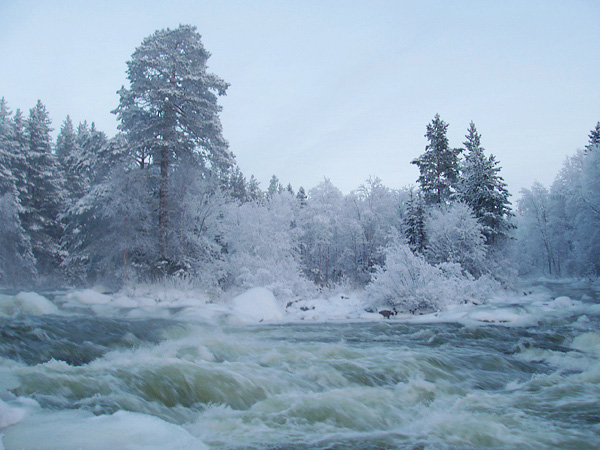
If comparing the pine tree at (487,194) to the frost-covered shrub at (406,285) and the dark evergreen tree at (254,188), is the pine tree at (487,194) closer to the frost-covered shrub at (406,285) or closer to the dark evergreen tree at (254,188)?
the frost-covered shrub at (406,285)

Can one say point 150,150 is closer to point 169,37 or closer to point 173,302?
point 169,37

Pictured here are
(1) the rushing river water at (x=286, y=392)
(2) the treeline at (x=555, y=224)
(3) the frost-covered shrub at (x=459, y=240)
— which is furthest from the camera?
(2) the treeline at (x=555, y=224)

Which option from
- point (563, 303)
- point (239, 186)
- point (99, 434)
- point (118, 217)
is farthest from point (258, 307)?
point (239, 186)

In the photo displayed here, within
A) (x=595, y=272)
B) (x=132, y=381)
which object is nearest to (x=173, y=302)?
(x=132, y=381)

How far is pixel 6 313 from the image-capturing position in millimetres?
9172

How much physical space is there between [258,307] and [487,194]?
22463 millimetres

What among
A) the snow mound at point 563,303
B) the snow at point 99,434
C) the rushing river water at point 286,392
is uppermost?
the snow at point 99,434

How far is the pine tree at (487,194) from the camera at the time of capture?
2972 cm

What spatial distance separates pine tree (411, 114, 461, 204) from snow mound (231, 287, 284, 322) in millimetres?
21569

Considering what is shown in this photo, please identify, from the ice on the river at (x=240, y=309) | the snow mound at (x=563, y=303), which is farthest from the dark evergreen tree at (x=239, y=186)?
the snow mound at (x=563, y=303)

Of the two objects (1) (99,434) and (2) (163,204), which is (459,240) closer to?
(2) (163,204)

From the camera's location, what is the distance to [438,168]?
107 feet

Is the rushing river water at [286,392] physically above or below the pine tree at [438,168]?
below

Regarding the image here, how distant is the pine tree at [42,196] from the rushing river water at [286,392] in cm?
2600
